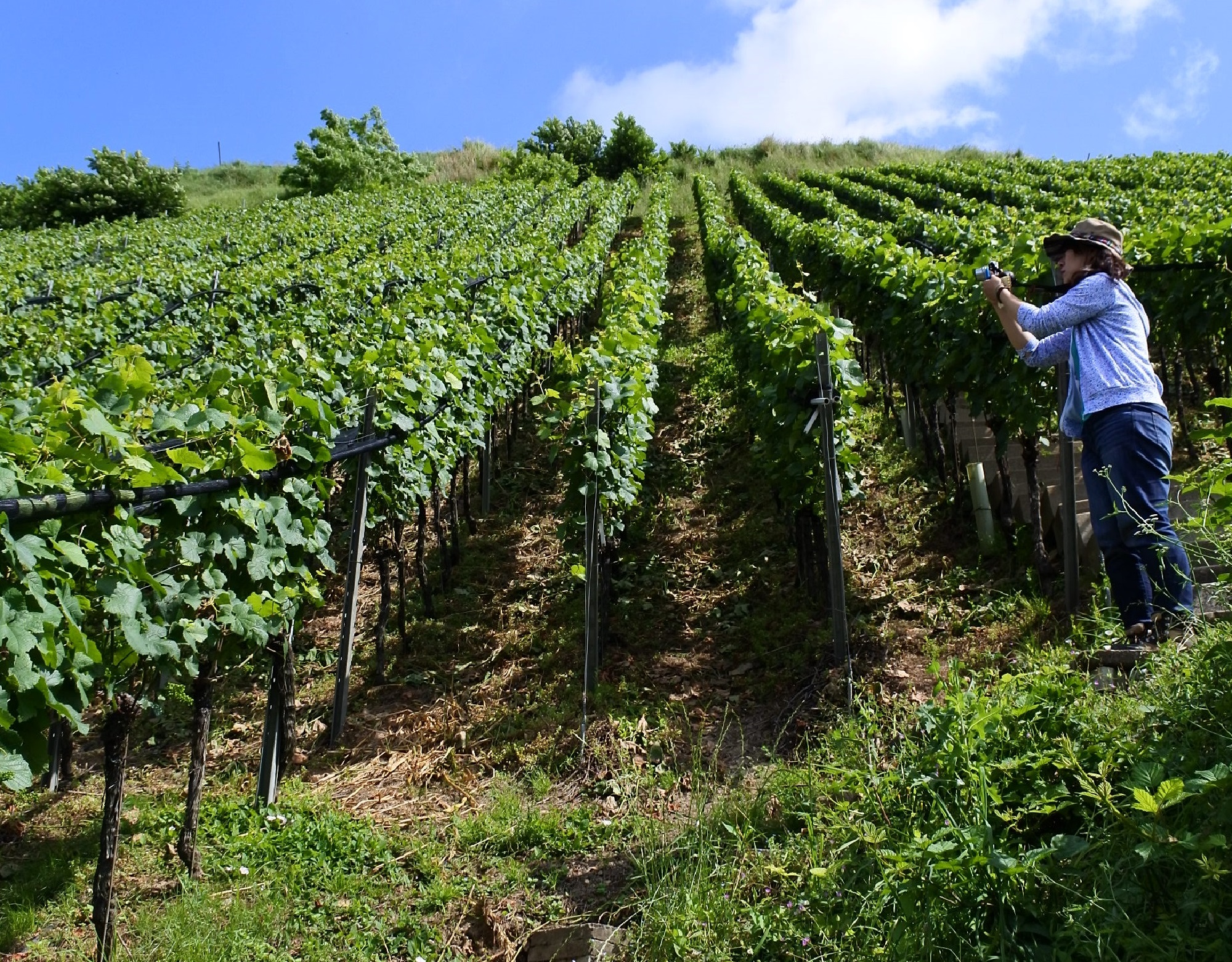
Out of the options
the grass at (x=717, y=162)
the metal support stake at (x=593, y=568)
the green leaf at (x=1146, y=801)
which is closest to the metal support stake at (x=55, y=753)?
the metal support stake at (x=593, y=568)

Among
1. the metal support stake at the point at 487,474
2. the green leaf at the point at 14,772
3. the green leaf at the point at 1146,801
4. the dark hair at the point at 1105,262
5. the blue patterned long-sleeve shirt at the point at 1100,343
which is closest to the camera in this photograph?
the green leaf at the point at 1146,801

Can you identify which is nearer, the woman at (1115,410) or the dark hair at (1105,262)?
the woman at (1115,410)

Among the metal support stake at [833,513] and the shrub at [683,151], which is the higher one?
the shrub at [683,151]

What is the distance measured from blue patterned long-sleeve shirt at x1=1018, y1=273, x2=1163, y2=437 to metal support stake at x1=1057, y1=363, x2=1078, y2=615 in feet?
1.48

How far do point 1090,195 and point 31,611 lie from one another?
791 inches

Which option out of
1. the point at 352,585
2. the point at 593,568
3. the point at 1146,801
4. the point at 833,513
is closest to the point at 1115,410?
the point at 833,513

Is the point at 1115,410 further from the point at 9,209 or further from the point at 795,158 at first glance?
→ the point at 9,209

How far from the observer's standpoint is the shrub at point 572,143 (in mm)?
40194

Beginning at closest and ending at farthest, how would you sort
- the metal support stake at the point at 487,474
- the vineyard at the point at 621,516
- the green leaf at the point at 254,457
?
the vineyard at the point at 621,516 → the green leaf at the point at 254,457 → the metal support stake at the point at 487,474

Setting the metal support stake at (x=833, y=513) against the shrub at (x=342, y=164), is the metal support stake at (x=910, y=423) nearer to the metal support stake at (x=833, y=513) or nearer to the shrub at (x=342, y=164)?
the metal support stake at (x=833, y=513)

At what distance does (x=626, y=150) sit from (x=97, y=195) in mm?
20444

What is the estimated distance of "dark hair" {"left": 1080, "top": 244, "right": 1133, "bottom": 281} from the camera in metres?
4.03

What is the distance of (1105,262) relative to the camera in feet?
13.3

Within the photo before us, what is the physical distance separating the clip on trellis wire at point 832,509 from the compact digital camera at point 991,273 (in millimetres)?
881
